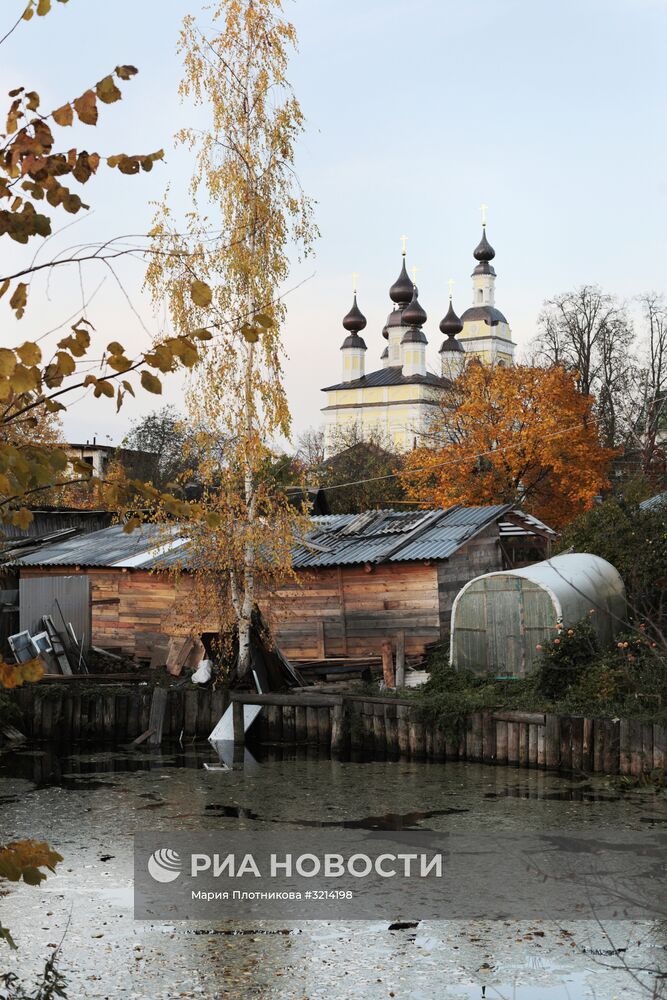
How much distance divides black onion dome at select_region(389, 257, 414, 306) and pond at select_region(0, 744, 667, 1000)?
79.6 metres

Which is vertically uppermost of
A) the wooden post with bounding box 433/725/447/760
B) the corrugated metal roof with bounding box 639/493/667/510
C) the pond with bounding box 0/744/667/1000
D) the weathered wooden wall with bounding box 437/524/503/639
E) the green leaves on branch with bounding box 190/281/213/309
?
the corrugated metal roof with bounding box 639/493/667/510

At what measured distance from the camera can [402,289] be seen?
95062 mm

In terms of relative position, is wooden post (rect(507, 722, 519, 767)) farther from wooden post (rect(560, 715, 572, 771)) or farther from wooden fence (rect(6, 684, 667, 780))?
wooden post (rect(560, 715, 572, 771))

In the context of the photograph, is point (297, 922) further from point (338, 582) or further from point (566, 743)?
point (338, 582)

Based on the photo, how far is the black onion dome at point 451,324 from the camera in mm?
100000

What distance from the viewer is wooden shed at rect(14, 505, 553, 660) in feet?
79.8

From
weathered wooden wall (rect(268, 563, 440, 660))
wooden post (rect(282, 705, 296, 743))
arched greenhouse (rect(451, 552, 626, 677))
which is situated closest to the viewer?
arched greenhouse (rect(451, 552, 626, 677))

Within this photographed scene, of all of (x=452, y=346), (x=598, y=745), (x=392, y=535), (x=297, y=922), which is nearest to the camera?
(x=297, y=922)

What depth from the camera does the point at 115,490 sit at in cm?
416

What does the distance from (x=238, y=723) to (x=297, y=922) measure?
35.7ft

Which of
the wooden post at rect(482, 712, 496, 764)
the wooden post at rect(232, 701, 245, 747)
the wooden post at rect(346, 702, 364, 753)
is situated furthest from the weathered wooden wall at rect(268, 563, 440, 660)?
the wooden post at rect(482, 712, 496, 764)

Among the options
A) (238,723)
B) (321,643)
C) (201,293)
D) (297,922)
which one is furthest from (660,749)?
(201,293)

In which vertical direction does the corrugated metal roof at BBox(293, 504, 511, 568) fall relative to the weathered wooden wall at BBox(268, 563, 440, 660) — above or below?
above

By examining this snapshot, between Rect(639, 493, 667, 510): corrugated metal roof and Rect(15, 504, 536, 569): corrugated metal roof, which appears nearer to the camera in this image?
Rect(15, 504, 536, 569): corrugated metal roof
